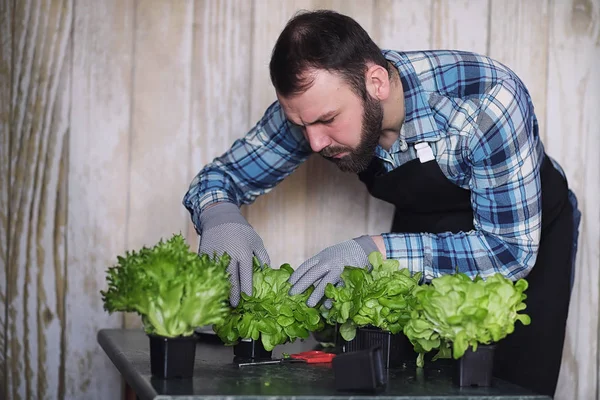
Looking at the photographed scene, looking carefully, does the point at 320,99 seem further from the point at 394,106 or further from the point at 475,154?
the point at 475,154

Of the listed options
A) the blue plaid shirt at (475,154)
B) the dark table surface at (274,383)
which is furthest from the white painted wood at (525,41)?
the dark table surface at (274,383)

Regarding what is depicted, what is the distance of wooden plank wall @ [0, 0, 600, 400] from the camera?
197 centimetres

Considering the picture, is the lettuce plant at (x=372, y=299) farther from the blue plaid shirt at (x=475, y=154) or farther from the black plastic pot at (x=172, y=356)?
the black plastic pot at (x=172, y=356)

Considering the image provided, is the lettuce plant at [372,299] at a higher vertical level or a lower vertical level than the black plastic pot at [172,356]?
higher

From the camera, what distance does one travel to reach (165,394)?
0.94 metres

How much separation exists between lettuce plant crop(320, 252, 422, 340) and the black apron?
1.26 ft

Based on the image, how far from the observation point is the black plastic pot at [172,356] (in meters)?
1.05

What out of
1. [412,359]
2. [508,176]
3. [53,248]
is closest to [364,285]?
[412,359]

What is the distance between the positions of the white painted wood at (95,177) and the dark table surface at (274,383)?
2.24ft

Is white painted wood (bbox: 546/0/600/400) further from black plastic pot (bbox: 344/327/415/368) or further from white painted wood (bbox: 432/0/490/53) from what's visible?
black plastic pot (bbox: 344/327/415/368)

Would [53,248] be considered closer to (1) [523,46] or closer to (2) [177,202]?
(2) [177,202]

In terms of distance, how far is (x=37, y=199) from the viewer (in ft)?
6.47

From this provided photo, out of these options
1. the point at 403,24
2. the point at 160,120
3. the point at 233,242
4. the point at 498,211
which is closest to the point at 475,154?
the point at 498,211

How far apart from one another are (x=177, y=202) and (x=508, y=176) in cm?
93
